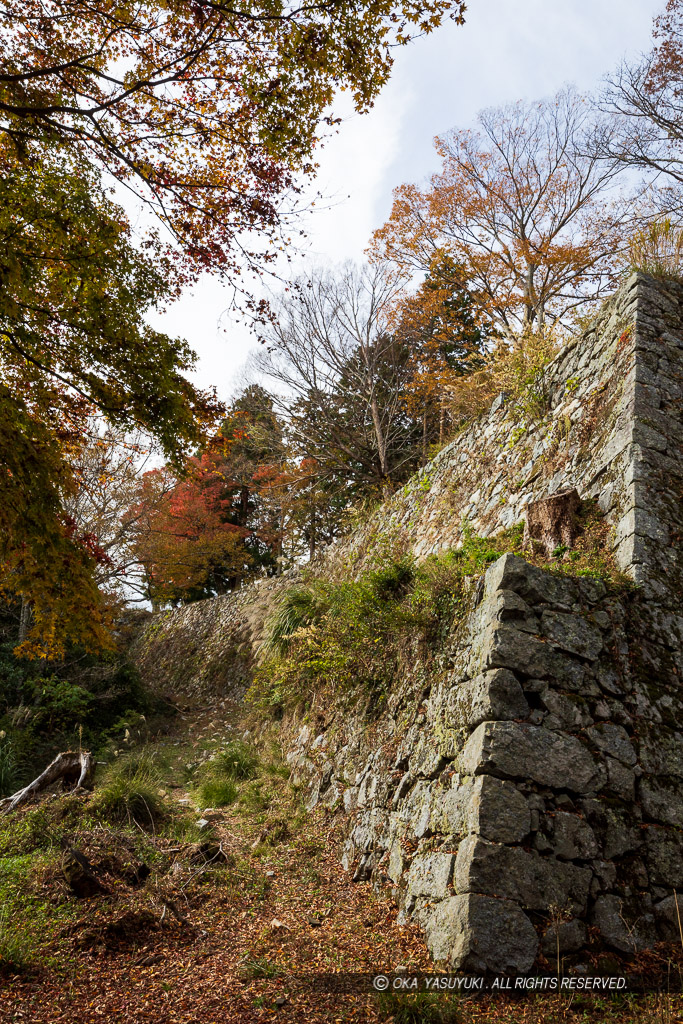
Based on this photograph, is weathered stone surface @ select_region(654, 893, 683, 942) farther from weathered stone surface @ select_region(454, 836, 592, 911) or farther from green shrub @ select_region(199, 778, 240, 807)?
green shrub @ select_region(199, 778, 240, 807)

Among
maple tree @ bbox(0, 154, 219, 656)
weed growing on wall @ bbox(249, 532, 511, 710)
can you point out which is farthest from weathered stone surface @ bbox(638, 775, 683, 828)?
maple tree @ bbox(0, 154, 219, 656)

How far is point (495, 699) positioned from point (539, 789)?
56 cm

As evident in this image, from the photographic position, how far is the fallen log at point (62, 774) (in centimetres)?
583

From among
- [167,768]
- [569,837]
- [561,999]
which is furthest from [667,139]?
[167,768]

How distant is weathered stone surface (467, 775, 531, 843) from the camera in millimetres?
3189

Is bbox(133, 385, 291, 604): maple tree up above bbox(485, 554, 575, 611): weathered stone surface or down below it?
above

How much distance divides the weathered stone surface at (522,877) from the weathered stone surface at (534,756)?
405 millimetres

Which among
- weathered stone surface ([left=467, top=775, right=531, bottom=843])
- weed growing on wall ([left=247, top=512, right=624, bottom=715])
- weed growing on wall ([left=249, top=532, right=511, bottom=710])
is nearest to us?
weathered stone surface ([left=467, top=775, right=531, bottom=843])

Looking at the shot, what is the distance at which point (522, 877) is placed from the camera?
10.2 feet

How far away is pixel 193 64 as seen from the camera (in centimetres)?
405

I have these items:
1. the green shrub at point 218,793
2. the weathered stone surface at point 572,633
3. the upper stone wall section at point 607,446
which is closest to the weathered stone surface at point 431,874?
the weathered stone surface at point 572,633

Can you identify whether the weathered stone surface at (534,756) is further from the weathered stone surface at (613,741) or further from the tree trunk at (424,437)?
the tree trunk at (424,437)

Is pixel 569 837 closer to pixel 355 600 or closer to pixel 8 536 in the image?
pixel 355 600

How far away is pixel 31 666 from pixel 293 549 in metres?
6.98
